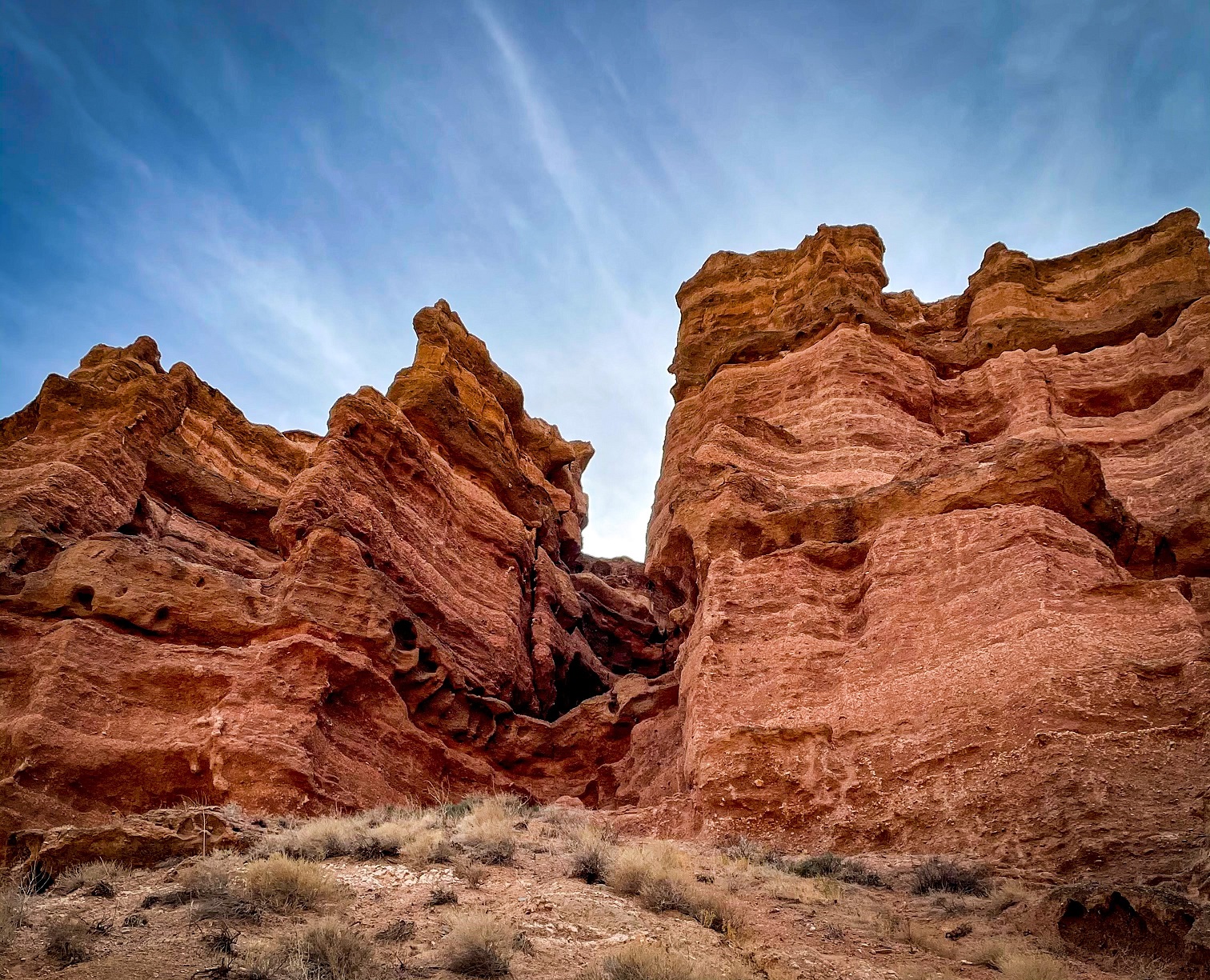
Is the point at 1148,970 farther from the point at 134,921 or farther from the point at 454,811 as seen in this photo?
the point at 454,811

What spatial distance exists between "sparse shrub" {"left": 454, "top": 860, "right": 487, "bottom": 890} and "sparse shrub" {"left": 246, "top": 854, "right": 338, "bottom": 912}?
1472 mm

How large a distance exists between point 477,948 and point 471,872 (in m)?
2.85

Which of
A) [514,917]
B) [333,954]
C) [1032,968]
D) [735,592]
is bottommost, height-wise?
[333,954]

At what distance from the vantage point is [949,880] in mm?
10430

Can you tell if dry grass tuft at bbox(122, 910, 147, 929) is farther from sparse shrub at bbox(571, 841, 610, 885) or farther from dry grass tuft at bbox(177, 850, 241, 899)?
sparse shrub at bbox(571, 841, 610, 885)

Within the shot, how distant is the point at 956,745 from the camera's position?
1364cm

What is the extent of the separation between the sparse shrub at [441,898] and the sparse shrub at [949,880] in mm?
5449

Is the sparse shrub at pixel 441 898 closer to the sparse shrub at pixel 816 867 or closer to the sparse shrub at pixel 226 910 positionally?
the sparse shrub at pixel 226 910

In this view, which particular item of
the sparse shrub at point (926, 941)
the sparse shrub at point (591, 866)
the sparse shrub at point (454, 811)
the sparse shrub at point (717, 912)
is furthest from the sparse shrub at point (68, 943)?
the sparse shrub at point (926, 941)

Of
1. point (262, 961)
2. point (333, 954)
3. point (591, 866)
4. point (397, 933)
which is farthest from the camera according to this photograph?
point (591, 866)

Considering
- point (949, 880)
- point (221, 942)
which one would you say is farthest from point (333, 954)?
point (949, 880)

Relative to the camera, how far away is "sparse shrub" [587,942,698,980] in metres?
6.71

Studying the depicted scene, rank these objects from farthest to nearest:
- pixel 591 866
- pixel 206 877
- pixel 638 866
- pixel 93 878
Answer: pixel 591 866 → pixel 638 866 → pixel 93 878 → pixel 206 877

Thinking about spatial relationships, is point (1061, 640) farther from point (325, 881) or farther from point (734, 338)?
point (734, 338)
